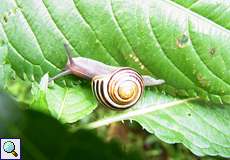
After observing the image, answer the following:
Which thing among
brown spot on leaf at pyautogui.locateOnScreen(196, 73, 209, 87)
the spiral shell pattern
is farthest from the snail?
brown spot on leaf at pyautogui.locateOnScreen(196, 73, 209, 87)

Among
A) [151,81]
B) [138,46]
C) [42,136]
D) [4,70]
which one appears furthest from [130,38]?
[42,136]

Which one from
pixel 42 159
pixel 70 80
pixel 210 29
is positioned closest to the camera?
pixel 42 159

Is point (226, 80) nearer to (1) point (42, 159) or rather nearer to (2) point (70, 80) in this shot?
(2) point (70, 80)

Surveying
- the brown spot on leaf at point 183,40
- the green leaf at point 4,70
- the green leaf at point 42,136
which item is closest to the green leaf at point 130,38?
the brown spot on leaf at point 183,40

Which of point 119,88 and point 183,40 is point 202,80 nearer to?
point 183,40

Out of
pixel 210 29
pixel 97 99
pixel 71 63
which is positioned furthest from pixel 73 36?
pixel 210 29

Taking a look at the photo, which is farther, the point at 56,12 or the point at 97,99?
the point at 97,99
